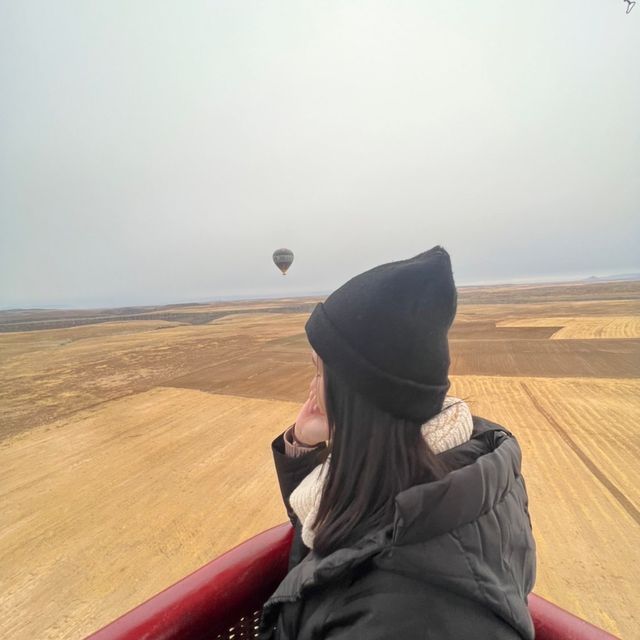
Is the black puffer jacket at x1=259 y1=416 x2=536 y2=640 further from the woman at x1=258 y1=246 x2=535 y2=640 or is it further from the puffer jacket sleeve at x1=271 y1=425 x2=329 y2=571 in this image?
the puffer jacket sleeve at x1=271 y1=425 x2=329 y2=571

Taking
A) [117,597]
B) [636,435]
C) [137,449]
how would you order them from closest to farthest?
[117,597]
[636,435]
[137,449]

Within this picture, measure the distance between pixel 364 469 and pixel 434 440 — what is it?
23cm

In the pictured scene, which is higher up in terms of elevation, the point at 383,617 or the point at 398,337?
the point at 398,337

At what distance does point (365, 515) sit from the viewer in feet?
3.39

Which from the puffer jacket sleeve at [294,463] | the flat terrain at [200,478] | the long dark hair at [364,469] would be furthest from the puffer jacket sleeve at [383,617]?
the flat terrain at [200,478]

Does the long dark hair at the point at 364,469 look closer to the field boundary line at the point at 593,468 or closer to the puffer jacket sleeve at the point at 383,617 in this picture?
the puffer jacket sleeve at the point at 383,617

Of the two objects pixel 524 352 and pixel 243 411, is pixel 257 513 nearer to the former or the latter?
pixel 243 411

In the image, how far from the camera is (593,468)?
16.5 ft

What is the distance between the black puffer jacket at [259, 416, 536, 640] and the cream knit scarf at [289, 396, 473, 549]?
126 mm

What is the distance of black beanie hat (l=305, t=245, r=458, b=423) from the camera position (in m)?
1.03

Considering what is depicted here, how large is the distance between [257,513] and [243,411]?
157 inches

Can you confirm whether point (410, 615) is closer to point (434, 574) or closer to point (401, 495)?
point (434, 574)

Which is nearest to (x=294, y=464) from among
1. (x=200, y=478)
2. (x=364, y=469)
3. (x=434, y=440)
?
(x=364, y=469)

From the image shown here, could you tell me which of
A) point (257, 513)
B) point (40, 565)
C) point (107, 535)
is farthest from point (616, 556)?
point (40, 565)
